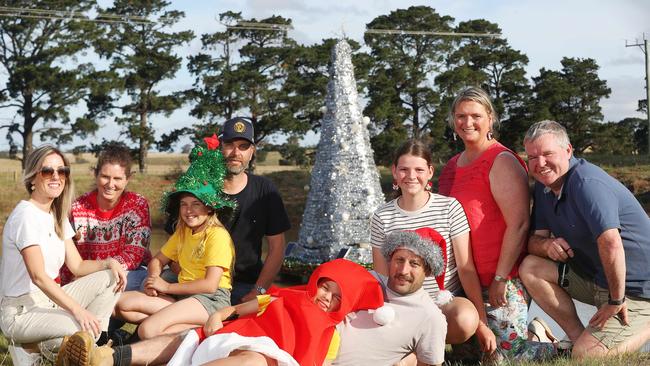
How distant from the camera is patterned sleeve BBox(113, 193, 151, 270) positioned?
456cm

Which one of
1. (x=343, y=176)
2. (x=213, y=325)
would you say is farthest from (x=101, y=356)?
(x=343, y=176)

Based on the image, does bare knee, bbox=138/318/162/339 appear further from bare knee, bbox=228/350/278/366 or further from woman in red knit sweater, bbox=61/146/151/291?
bare knee, bbox=228/350/278/366

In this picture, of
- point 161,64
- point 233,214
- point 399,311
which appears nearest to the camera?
point 399,311

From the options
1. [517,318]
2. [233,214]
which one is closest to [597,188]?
[517,318]

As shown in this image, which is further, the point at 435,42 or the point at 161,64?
the point at 435,42

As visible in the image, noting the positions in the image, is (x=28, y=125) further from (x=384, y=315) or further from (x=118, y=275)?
(x=384, y=315)

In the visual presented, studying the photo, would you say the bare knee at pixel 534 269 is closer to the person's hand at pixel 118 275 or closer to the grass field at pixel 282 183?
the person's hand at pixel 118 275

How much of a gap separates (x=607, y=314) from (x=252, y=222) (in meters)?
2.21

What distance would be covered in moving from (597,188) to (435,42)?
25.2 m

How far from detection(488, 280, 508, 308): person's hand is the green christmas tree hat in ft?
5.33

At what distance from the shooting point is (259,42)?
2702cm

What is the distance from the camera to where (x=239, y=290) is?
4.68m

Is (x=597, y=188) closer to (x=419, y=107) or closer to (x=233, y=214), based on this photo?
(x=233, y=214)

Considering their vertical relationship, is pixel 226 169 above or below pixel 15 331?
above
